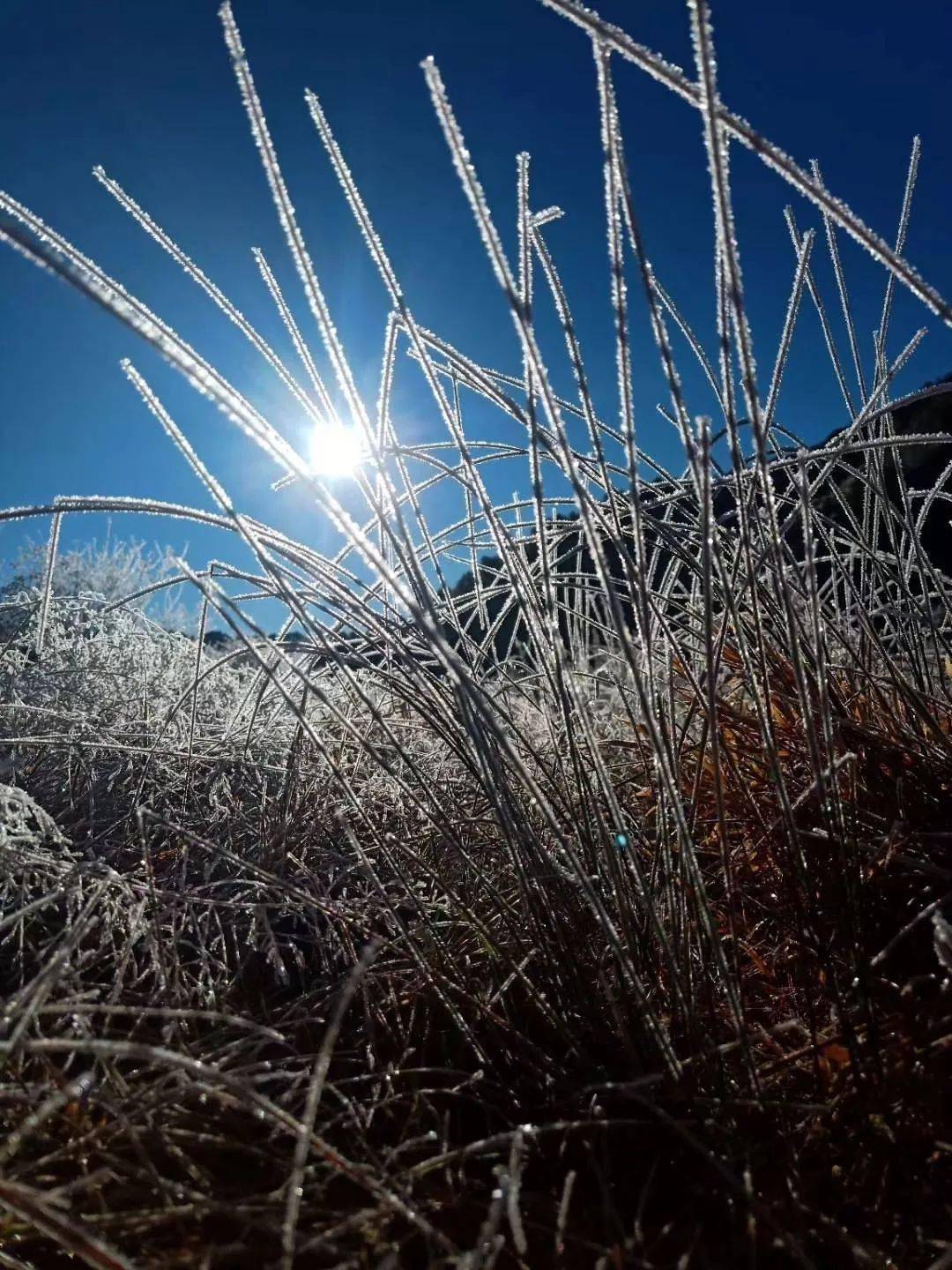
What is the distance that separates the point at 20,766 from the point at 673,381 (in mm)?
979

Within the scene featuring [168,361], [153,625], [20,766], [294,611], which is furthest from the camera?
[153,625]

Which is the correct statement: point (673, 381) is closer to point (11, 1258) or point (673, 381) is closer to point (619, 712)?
point (11, 1258)

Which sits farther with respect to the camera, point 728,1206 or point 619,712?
point 619,712

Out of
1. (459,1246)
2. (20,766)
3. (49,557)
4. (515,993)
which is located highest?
(49,557)

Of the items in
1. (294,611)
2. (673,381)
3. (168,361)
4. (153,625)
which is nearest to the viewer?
(168,361)

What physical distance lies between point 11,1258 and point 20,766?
71 centimetres

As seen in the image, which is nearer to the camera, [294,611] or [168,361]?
[168,361]

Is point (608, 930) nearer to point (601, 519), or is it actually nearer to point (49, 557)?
point (601, 519)

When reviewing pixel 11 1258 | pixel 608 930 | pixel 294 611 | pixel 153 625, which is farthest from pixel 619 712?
pixel 11 1258

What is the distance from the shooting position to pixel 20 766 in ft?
3.61

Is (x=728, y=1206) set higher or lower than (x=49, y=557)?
lower

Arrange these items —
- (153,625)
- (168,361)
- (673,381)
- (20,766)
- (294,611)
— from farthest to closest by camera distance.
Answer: (153,625) < (20,766) < (294,611) < (673,381) < (168,361)

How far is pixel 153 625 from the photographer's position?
1716 millimetres

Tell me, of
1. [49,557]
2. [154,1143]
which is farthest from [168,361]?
[154,1143]
